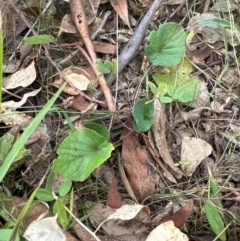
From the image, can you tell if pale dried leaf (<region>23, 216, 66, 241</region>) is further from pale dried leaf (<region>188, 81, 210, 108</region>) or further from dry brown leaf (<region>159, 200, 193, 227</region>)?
pale dried leaf (<region>188, 81, 210, 108</region>)

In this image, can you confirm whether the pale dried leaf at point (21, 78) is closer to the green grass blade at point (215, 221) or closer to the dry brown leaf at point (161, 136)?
the dry brown leaf at point (161, 136)

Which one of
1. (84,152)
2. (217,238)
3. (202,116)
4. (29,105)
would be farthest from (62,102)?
(217,238)

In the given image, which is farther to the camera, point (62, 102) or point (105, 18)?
point (105, 18)

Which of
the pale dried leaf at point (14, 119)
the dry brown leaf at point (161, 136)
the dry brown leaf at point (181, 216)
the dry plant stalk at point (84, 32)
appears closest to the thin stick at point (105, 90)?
the dry plant stalk at point (84, 32)

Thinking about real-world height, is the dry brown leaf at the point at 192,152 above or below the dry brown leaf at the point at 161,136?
below

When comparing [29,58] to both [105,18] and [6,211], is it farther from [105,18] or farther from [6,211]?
[6,211]

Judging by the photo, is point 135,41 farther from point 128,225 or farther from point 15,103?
point 128,225
